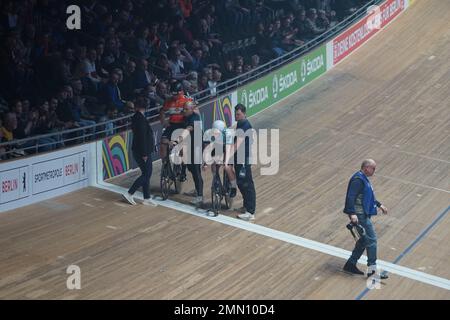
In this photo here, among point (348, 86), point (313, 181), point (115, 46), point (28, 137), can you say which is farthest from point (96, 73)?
point (348, 86)

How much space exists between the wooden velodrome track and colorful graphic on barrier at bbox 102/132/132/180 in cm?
22

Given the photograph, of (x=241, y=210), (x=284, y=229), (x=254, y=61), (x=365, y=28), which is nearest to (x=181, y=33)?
(x=254, y=61)

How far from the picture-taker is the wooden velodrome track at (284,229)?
10.5 m

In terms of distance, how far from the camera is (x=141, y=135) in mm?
12547

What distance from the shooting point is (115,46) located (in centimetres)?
1549

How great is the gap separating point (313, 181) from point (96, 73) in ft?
14.1

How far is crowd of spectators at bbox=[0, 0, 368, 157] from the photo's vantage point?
13.5m

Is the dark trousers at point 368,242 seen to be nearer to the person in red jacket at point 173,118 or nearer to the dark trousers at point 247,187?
the dark trousers at point 247,187

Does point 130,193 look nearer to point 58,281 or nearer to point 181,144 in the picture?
point 181,144

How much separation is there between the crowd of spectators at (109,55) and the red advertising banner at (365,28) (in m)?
1.26

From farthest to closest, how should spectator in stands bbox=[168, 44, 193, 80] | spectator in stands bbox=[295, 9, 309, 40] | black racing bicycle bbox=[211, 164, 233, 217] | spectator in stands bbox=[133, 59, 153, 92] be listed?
spectator in stands bbox=[295, 9, 309, 40] → spectator in stands bbox=[168, 44, 193, 80] → spectator in stands bbox=[133, 59, 153, 92] → black racing bicycle bbox=[211, 164, 233, 217]

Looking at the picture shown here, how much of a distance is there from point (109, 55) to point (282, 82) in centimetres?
465

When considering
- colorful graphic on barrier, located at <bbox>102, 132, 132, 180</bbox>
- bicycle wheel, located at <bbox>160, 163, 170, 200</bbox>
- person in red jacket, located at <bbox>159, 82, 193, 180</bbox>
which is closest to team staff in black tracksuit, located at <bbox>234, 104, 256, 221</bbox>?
person in red jacket, located at <bbox>159, 82, 193, 180</bbox>

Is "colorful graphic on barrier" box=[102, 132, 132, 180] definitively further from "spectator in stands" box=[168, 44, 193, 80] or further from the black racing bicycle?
"spectator in stands" box=[168, 44, 193, 80]
